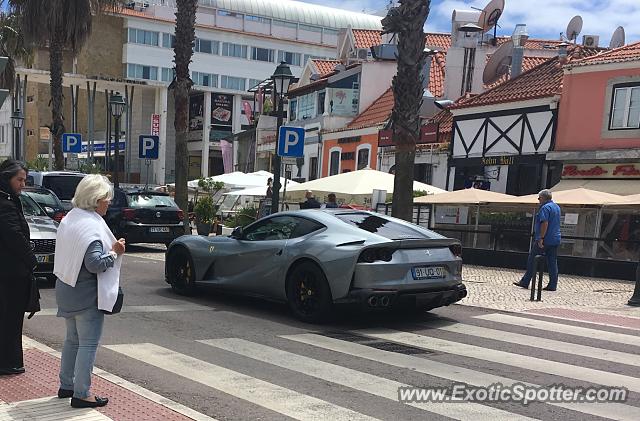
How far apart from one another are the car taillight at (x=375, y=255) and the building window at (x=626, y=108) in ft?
52.4

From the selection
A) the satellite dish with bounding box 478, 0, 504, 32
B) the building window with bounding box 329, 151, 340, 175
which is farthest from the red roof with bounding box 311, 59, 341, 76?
the satellite dish with bounding box 478, 0, 504, 32

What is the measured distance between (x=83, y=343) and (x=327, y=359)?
2.57 metres

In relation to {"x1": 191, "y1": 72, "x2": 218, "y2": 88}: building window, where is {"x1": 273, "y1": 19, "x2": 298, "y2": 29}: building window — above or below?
above

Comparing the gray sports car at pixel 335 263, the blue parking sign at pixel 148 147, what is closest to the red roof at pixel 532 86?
the blue parking sign at pixel 148 147

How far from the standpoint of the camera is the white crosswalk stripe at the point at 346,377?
459 cm

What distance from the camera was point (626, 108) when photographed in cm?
2019

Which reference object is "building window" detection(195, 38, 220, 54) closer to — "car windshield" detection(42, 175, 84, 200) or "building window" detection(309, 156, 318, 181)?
"building window" detection(309, 156, 318, 181)

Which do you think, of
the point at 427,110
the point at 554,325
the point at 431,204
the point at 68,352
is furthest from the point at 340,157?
the point at 68,352

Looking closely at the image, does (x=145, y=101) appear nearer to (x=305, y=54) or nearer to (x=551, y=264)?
(x=305, y=54)

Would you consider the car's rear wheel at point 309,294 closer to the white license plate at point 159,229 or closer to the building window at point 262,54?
the white license plate at point 159,229

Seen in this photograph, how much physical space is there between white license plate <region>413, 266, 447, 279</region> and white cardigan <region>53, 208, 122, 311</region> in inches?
164

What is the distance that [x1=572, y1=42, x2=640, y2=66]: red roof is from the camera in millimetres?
20047

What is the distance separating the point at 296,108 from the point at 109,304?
116ft

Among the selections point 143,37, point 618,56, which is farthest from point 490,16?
point 143,37
